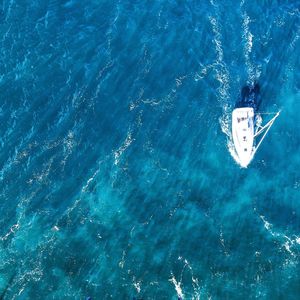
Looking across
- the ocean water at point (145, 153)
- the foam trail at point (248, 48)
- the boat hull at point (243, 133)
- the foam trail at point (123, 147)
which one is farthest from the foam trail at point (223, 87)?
the foam trail at point (123, 147)

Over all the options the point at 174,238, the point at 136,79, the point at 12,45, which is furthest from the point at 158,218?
the point at 12,45

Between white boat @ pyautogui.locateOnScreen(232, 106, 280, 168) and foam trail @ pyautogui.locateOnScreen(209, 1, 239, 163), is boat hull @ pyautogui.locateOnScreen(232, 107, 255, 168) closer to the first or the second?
white boat @ pyautogui.locateOnScreen(232, 106, 280, 168)

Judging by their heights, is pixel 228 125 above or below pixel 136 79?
below

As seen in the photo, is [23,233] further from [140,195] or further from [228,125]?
[228,125]

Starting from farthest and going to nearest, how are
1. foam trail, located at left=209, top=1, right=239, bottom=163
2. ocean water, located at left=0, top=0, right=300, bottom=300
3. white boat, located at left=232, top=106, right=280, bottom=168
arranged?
1. foam trail, located at left=209, top=1, right=239, bottom=163
2. white boat, located at left=232, top=106, right=280, bottom=168
3. ocean water, located at left=0, top=0, right=300, bottom=300

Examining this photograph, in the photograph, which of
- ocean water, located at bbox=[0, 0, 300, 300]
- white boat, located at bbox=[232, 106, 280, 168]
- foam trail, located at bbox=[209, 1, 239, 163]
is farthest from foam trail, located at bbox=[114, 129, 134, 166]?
white boat, located at bbox=[232, 106, 280, 168]
